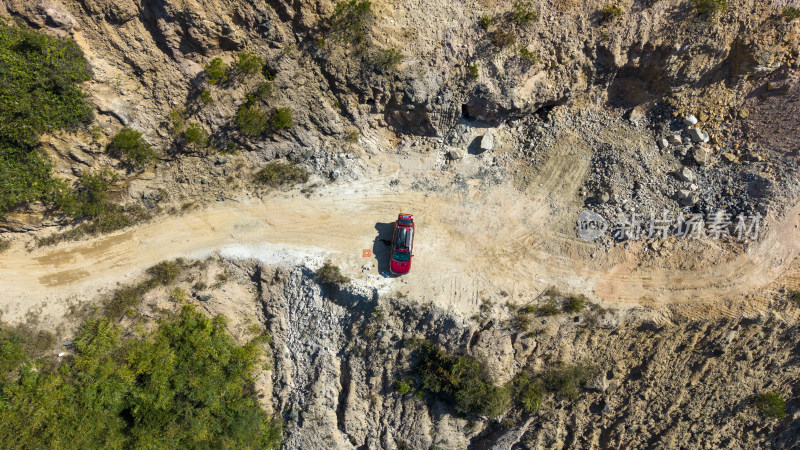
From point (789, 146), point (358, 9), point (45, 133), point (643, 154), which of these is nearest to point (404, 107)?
point (358, 9)

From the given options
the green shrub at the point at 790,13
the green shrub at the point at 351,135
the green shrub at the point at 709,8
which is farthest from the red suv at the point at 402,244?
the green shrub at the point at 790,13

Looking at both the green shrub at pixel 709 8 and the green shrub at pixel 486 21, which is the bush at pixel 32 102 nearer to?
the green shrub at pixel 486 21

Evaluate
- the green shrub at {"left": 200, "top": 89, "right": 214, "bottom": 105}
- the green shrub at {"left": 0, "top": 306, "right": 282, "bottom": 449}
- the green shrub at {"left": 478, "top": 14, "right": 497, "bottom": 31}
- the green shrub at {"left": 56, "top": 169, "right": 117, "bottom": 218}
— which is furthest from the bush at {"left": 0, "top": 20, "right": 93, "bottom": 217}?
the green shrub at {"left": 478, "top": 14, "right": 497, "bottom": 31}

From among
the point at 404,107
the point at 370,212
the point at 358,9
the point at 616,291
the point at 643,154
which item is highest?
the point at 358,9

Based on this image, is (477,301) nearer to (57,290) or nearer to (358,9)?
(358,9)

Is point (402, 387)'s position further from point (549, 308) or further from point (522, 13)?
point (522, 13)

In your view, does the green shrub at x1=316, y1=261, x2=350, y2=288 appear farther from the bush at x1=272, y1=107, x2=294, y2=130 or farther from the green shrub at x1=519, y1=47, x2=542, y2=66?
the green shrub at x1=519, y1=47, x2=542, y2=66

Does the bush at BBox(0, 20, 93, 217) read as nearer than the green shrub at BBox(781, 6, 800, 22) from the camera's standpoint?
Yes
